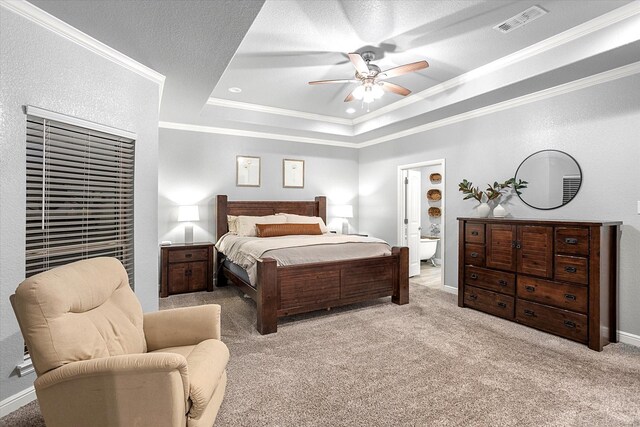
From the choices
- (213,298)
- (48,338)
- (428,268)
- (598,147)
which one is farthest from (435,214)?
(48,338)

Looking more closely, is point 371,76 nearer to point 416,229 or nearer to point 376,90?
point 376,90

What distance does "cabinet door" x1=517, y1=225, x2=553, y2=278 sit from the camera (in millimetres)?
3352

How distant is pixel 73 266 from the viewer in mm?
1763

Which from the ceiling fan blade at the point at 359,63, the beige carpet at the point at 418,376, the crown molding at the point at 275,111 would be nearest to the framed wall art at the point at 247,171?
the crown molding at the point at 275,111

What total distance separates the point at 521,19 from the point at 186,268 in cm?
487

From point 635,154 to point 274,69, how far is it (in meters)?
3.74

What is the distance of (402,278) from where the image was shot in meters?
4.32

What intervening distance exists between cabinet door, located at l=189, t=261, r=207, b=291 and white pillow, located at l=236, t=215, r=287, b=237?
74cm

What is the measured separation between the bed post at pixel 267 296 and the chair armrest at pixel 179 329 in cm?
128

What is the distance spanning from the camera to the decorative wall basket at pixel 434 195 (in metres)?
7.62

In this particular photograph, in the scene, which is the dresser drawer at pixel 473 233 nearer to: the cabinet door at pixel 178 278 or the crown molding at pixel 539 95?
the crown molding at pixel 539 95

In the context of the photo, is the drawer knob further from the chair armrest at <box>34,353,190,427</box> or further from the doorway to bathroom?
the chair armrest at <box>34,353,190,427</box>

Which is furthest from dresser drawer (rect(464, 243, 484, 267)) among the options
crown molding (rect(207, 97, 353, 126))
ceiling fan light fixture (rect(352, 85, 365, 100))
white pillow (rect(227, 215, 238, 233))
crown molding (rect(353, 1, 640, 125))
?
white pillow (rect(227, 215, 238, 233))

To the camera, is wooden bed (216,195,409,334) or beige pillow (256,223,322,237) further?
beige pillow (256,223,322,237)
